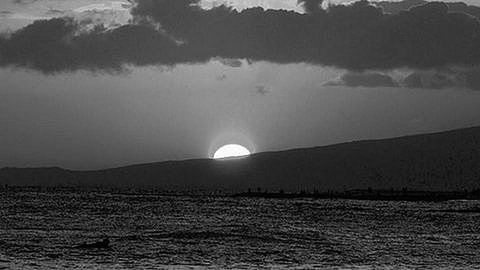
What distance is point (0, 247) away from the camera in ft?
146

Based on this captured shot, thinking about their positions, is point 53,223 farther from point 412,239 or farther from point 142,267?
point 142,267

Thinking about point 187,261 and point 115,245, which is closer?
point 187,261

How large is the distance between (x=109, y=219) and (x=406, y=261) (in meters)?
40.1

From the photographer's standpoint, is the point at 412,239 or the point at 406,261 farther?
the point at 412,239

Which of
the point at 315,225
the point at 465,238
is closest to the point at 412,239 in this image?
the point at 465,238

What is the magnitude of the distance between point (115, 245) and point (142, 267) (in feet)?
31.3

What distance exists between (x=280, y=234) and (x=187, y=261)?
17444 mm

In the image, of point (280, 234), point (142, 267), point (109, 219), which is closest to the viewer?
point (142, 267)

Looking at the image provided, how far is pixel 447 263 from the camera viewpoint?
42000mm

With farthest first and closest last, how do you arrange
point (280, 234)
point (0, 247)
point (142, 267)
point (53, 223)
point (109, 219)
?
point (109, 219), point (53, 223), point (280, 234), point (0, 247), point (142, 267)

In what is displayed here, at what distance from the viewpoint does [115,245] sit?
46.5 meters

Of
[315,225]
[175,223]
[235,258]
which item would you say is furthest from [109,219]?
[235,258]

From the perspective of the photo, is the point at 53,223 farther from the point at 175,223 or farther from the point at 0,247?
the point at 0,247

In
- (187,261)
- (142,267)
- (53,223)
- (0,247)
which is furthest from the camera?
(53,223)
